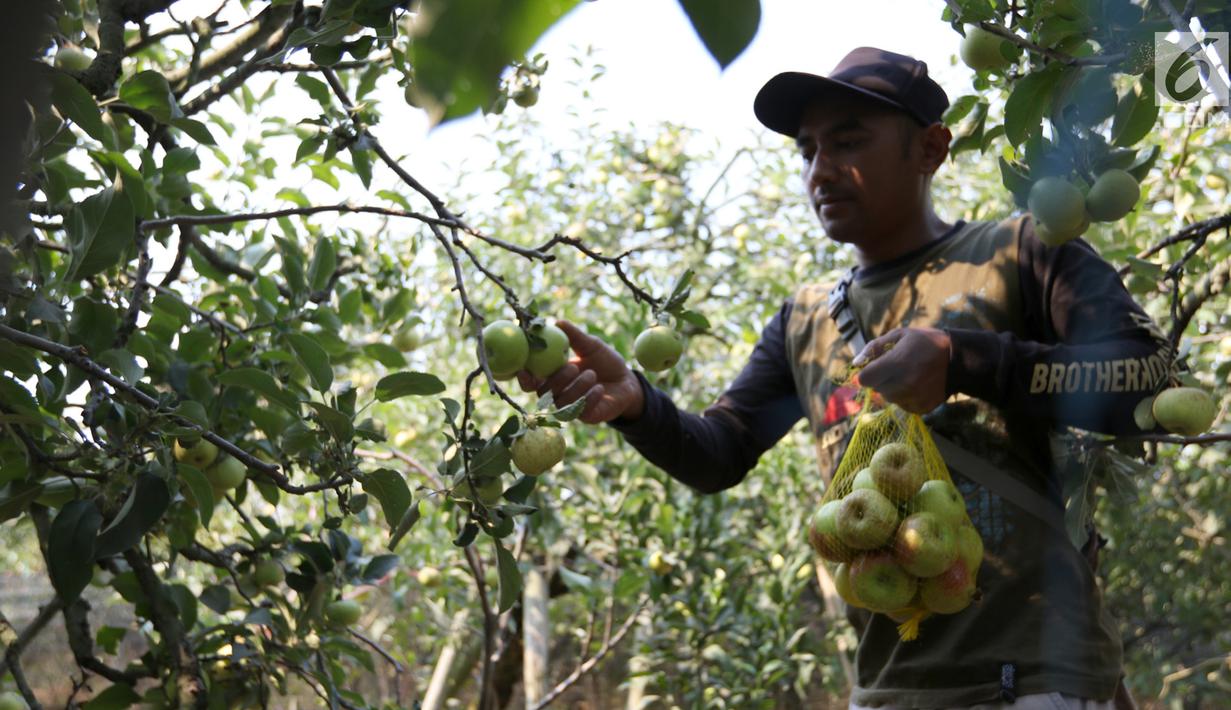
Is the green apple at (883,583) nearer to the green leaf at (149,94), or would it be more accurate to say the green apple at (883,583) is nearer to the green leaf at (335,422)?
the green leaf at (335,422)

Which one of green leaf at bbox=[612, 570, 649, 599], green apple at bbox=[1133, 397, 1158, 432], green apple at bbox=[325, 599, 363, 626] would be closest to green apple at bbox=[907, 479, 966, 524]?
green apple at bbox=[1133, 397, 1158, 432]

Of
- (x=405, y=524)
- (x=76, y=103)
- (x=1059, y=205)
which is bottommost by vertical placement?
(x=405, y=524)

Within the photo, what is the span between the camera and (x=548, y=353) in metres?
1.82

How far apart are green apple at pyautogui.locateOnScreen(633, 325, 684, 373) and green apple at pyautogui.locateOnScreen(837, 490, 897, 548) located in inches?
15.7

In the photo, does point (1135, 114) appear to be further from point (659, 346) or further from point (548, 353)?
point (548, 353)

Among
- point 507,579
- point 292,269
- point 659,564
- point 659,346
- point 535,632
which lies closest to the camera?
point 507,579

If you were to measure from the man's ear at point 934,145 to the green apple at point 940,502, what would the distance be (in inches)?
31.6

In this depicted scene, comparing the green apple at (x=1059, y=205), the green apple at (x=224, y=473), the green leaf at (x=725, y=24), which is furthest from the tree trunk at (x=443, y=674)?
Answer: the green leaf at (x=725, y=24)

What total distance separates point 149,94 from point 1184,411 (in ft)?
5.72

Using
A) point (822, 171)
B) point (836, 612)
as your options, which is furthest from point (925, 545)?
point (836, 612)

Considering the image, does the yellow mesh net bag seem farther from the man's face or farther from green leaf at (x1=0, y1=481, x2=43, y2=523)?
green leaf at (x1=0, y1=481, x2=43, y2=523)

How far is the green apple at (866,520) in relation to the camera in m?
1.72

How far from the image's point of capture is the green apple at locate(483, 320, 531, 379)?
1.75 metres

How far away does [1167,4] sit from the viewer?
1190 millimetres
